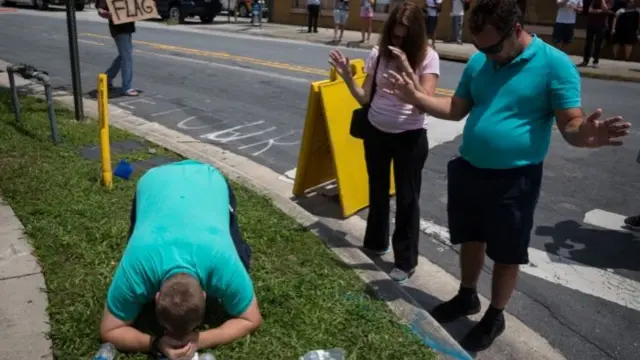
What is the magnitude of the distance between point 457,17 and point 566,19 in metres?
4.63

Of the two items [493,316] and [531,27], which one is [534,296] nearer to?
[493,316]

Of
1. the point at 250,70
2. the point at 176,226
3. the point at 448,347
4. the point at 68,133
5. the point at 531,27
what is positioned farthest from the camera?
the point at 531,27

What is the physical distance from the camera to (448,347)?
3.04m

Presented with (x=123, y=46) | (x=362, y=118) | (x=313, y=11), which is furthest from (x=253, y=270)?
(x=313, y=11)

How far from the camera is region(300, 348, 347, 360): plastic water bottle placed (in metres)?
2.85

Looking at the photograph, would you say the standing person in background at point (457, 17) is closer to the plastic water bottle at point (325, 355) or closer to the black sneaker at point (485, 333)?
the black sneaker at point (485, 333)

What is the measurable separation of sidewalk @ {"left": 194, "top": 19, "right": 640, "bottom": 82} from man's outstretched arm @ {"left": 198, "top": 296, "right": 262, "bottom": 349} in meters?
6.54

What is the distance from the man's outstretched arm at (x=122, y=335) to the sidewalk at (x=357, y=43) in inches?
268

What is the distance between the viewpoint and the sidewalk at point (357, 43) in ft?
41.0

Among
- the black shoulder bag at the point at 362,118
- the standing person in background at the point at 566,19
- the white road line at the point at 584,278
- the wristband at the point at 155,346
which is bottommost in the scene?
the white road line at the point at 584,278

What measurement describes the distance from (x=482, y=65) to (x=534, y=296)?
166 cm

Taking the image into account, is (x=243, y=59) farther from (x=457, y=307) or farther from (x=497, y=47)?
(x=497, y=47)

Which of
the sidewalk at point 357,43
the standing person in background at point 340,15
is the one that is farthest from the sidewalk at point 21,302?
the standing person in background at point 340,15

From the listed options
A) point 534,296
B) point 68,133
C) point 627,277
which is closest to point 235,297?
point 534,296
